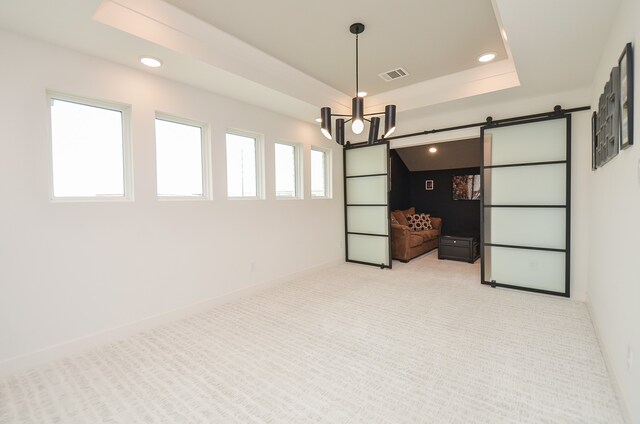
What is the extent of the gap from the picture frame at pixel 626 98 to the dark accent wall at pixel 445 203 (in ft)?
18.3

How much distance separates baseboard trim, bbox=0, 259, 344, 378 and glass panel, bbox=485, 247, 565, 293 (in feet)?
10.9

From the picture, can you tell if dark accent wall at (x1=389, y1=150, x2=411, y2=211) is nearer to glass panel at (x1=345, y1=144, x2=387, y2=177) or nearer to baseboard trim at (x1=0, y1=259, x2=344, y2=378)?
glass panel at (x1=345, y1=144, x2=387, y2=177)

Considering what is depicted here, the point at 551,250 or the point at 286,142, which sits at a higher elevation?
the point at 286,142

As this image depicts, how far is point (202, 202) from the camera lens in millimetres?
3510

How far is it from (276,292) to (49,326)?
7.63 feet

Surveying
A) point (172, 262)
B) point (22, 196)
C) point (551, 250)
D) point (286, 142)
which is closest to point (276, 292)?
point (172, 262)

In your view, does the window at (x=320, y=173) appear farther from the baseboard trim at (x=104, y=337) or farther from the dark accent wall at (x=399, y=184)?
the dark accent wall at (x=399, y=184)

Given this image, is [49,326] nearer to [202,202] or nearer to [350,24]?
[202,202]

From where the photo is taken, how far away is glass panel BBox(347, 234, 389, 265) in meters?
5.36

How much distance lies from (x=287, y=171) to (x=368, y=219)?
1.79 meters

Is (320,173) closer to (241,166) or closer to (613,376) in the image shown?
(241,166)

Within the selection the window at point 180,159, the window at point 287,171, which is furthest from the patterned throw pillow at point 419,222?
the window at point 180,159

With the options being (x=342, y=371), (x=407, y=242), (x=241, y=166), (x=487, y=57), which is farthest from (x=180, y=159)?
(x=407, y=242)

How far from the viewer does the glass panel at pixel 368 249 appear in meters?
5.36
